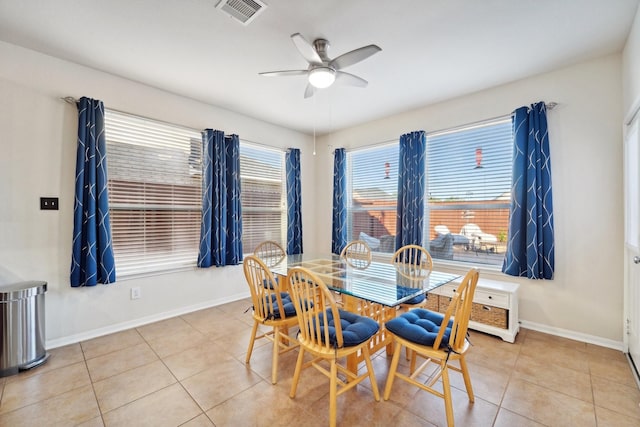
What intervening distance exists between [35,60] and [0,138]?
0.76 m

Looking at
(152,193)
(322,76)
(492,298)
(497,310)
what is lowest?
(497,310)

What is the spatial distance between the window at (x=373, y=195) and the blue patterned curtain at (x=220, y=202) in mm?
1894

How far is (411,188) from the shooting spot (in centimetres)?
367

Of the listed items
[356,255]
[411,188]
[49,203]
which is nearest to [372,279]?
[356,255]

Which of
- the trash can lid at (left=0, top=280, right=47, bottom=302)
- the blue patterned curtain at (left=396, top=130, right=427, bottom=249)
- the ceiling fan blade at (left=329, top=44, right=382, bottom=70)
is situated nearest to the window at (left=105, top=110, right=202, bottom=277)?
the trash can lid at (left=0, top=280, right=47, bottom=302)

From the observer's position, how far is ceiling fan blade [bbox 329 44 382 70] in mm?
1925

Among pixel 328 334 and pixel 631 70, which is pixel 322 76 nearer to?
pixel 328 334

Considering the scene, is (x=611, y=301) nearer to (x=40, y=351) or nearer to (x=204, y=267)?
(x=204, y=267)

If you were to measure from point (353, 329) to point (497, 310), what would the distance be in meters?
1.80

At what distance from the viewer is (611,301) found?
251 cm

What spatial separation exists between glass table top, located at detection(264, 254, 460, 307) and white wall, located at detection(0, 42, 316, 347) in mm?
1742

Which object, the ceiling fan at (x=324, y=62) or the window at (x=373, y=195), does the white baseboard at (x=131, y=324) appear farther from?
the ceiling fan at (x=324, y=62)

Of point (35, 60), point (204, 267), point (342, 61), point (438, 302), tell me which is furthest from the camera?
point (204, 267)

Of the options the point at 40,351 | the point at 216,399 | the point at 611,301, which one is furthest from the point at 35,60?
the point at 611,301
